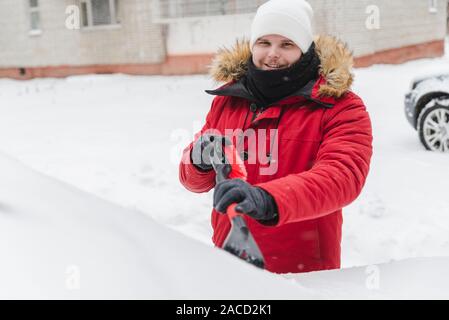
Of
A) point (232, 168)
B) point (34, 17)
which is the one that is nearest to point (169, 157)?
point (232, 168)

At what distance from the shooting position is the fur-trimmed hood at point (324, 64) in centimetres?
188

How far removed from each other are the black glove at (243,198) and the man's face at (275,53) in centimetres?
68

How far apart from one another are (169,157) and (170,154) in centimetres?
20

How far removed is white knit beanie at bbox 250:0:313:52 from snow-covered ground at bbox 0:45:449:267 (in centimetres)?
226

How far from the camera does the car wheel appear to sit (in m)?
6.80

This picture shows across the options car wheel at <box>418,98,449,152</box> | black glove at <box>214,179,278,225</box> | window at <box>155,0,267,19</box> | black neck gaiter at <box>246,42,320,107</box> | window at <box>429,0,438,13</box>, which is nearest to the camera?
black glove at <box>214,179,278,225</box>

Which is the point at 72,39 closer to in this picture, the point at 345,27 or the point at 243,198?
the point at 345,27

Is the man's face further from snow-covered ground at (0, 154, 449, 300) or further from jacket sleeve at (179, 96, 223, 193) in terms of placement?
snow-covered ground at (0, 154, 449, 300)

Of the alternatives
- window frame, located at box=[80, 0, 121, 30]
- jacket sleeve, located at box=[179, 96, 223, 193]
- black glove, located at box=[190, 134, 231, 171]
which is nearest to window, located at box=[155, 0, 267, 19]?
window frame, located at box=[80, 0, 121, 30]

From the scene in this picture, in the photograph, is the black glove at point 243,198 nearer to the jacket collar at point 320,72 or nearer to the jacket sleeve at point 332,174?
the jacket sleeve at point 332,174

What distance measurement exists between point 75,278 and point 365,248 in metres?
3.65

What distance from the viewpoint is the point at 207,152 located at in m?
1.63
